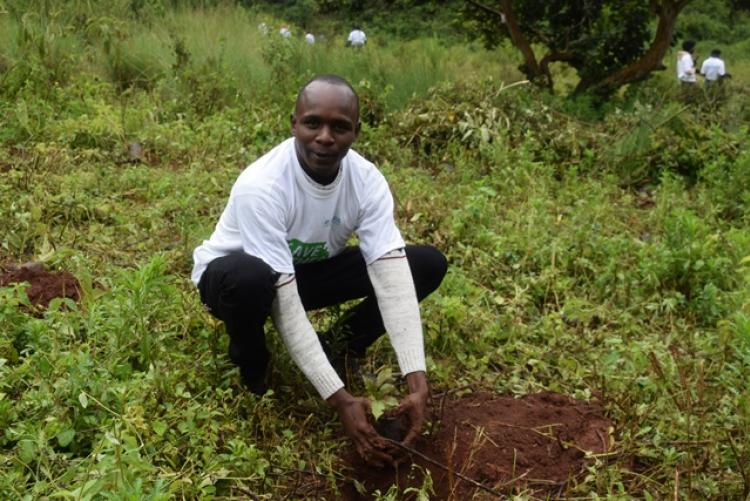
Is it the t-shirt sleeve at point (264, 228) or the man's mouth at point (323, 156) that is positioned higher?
the man's mouth at point (323, 156)

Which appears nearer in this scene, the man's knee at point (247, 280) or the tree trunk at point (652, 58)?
the man's knee at point (247, 280)

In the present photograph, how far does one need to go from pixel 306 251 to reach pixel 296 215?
0.18m

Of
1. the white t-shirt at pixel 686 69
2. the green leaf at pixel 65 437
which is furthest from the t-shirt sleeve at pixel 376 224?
the white t-shirt at pixel 686 69

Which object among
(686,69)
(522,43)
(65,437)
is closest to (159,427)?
(65,437)

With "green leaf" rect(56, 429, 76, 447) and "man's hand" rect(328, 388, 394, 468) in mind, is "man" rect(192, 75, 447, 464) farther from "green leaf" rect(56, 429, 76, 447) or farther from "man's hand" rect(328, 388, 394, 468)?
"green leaf" rect(56, 429, 76, 447)

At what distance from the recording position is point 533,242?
14.5ft

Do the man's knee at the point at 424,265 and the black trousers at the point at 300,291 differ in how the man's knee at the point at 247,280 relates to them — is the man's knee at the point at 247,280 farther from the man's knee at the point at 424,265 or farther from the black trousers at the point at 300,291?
the man's knee at the point at 424,265

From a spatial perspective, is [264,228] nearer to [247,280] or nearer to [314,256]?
[247,280]

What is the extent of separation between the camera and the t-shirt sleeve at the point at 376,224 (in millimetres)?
2721

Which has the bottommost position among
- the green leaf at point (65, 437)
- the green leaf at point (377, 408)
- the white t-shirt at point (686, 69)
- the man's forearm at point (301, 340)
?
the white t-shirt at point (686, 69)

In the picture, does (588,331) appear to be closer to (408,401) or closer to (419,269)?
(419,269)

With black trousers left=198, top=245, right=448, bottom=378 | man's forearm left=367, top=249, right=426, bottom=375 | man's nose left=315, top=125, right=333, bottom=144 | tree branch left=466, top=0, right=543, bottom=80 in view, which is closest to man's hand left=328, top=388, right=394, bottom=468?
man's forearm left=367, top=249, right=426, bottom=375

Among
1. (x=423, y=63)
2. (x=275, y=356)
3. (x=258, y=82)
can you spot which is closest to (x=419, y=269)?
(x=275, y=356)

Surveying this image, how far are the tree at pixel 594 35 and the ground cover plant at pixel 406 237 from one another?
46cm
